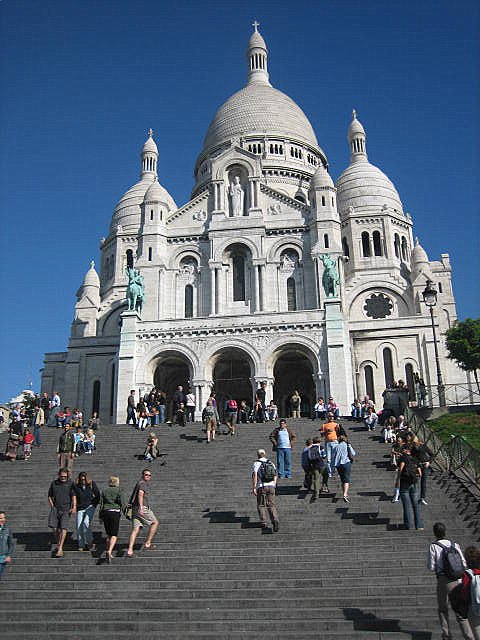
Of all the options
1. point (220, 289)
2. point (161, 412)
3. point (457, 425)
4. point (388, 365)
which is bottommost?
point (457, 425)

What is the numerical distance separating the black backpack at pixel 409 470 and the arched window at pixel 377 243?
3798cm

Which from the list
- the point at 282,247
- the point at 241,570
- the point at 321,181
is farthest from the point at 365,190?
the point at 241,570

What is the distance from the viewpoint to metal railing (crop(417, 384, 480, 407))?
3033 centimetres

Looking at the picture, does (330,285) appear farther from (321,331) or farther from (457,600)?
(457,600)

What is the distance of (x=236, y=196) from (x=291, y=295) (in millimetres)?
7652

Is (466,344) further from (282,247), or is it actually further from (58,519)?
(58,519)

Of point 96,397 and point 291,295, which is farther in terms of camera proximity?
point 96,397

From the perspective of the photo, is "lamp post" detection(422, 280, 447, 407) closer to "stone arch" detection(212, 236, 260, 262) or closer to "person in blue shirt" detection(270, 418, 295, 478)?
"person in blue shirt" detection(270, 418, 295, 478)

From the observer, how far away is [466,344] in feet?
140

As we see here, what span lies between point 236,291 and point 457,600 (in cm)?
3333

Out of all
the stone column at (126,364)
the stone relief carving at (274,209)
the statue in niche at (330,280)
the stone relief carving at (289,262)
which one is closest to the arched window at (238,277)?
the stone relief carving at (289,262)

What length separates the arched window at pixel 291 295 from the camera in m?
40.9

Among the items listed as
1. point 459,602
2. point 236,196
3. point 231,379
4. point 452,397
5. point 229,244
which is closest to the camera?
point 459,602

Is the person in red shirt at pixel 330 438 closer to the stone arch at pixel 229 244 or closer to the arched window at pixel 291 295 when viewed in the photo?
the arched window at pixel 291 295
